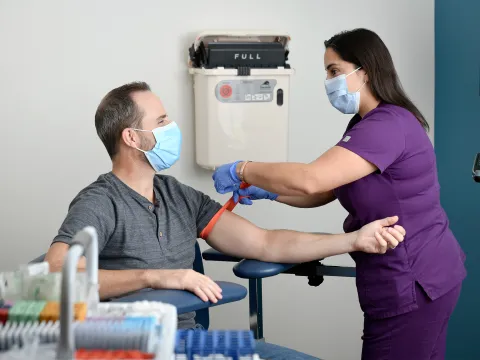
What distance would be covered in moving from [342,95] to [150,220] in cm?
65

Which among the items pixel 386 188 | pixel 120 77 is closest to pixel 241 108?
pixel 120 77

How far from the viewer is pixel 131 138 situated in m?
2.11

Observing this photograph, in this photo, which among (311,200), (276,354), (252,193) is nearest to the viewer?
(276,354)

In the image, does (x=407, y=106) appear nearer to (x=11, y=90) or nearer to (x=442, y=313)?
(x=442, y=313)

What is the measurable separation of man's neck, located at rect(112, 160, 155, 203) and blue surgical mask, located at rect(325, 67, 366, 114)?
1.87 feet

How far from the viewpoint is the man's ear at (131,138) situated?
2105mm

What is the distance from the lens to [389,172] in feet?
6.44

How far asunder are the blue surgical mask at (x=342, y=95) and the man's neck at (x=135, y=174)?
22.4 inches

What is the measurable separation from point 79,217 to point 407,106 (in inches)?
37.2

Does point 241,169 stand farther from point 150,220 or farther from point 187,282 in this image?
point 187,282

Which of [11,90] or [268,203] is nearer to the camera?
[11,90]

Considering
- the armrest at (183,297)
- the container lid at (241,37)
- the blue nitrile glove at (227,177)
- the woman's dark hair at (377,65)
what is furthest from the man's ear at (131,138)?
the container lid at (241,37)

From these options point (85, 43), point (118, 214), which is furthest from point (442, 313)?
point (85, 43)

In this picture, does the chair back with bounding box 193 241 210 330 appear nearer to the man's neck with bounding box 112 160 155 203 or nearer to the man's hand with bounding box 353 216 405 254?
the man's neck with bounding box 112 160 155 203
